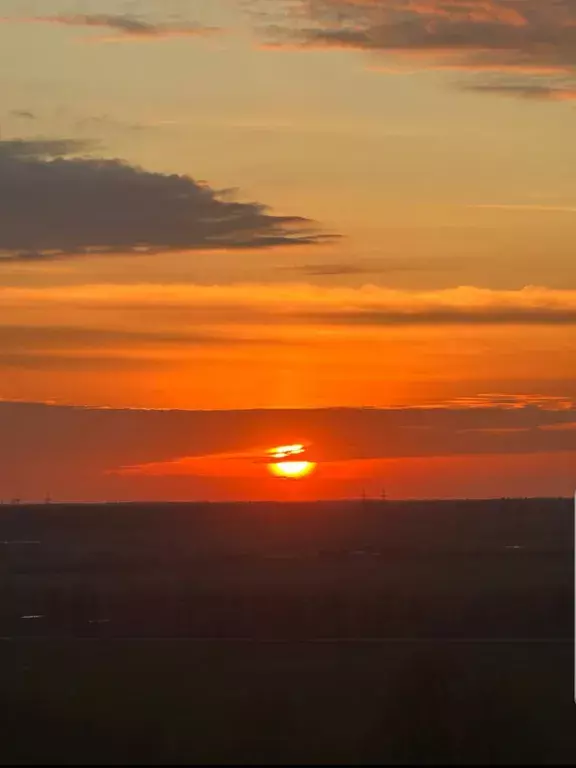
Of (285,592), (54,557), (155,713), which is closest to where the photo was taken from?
(155,713)

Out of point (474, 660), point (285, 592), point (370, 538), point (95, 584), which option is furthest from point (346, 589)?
point (370, 538)

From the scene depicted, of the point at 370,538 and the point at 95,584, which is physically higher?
the point at 370,538

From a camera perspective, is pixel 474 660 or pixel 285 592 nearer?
pixel 474 660

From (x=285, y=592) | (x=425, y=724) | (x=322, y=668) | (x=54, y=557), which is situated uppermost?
(x=54, y=557)

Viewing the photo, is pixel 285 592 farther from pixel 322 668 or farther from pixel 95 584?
pixel 322 668

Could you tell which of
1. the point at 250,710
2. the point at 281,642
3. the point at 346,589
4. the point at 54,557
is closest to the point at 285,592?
the point at 346,589

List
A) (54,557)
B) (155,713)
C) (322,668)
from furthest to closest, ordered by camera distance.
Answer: (54,557)
(322,668)
(155,713)
